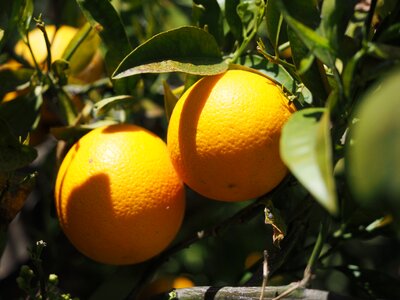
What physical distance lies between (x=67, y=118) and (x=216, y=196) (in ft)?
1.64

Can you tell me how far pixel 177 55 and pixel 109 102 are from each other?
8.6 inches

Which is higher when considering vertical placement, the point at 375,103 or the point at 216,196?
the point at 375,103

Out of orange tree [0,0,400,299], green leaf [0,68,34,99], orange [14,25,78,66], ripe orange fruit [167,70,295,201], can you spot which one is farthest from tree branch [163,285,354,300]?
orange [14,25,78,66]

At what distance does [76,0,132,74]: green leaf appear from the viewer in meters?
1.19

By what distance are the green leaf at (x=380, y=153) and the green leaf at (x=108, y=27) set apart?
0.72 metres

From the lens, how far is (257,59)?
1.17 metres

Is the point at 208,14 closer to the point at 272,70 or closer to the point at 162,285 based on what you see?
the point at 272,70

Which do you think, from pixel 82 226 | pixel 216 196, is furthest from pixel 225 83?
pixel 82 226

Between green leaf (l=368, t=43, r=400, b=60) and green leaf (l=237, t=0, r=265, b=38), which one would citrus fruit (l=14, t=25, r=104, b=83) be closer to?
green leaf (l=237, t=0, r=265, b=38)

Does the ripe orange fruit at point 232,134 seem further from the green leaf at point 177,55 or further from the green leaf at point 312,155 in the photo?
the green leaf at point 312,155

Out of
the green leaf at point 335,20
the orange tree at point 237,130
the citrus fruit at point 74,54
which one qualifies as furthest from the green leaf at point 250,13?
the citrus fruit at point 74,54

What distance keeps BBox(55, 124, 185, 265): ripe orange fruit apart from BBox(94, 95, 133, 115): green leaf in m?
0.08

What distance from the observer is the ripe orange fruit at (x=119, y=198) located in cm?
108

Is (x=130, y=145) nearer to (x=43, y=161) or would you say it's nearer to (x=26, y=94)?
(x=26, y=94)
